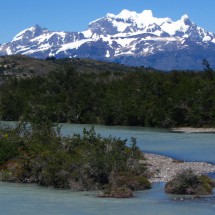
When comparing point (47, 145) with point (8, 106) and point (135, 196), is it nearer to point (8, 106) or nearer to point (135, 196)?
point (135, 196)

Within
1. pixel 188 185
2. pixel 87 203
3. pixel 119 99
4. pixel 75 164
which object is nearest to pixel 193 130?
pixel 119 99

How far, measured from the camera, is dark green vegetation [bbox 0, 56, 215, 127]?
87.5m

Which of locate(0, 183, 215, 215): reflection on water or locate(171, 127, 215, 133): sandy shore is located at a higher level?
locate(171, 127, 215, 133): sandy shore

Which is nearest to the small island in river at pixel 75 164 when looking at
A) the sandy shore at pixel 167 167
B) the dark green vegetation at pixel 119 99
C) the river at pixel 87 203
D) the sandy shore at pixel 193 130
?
the sandy shore at pixel 167 167

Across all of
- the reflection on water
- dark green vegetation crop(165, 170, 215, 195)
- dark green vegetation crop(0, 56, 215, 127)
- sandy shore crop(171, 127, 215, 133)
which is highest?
dark green vegetation crop(0, 56, 215, 127)

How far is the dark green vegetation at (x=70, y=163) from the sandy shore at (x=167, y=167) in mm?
1292

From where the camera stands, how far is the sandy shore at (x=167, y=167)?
116 feet

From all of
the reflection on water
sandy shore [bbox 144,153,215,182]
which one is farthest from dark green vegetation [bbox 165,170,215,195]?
sandy shore [bbox 144,153,215,182]

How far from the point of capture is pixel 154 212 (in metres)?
25.5

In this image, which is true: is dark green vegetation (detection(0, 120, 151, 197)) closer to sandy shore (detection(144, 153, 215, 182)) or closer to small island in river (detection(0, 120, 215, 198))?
small island in river (detection(0, 120, 215, 198))

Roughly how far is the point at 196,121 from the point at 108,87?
23.8 meters

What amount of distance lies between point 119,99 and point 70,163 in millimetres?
63626

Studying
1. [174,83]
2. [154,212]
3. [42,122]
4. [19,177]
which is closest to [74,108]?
[174,83]

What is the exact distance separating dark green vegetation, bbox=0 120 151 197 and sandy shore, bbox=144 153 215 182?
1292 millimetres
